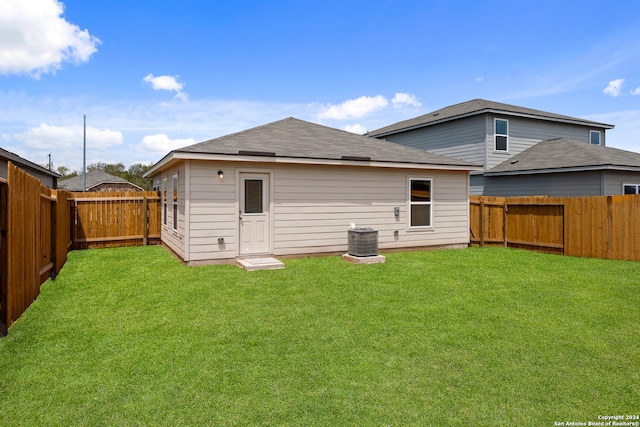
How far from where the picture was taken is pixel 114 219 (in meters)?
11.8

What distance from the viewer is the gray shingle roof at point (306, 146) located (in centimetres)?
875

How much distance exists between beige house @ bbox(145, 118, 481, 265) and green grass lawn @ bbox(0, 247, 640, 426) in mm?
2104

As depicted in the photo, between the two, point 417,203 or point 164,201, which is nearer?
point 417,203

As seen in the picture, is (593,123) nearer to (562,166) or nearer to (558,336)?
(562,166)

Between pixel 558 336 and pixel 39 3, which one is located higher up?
pixel 39 3

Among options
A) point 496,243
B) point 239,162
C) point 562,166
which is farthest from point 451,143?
point 239,162

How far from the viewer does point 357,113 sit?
49688mm

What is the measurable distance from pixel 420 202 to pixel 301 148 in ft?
13.5

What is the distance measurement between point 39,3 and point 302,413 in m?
13.0

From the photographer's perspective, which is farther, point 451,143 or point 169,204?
point 451,143

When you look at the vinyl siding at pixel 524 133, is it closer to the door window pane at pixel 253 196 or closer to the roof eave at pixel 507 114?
the roof eave at pixel 507 114

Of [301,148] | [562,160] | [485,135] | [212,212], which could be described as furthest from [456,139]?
[212,212]

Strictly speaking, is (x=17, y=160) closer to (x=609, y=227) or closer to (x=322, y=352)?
(x=322, y=352)

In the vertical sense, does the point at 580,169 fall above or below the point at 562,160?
below
